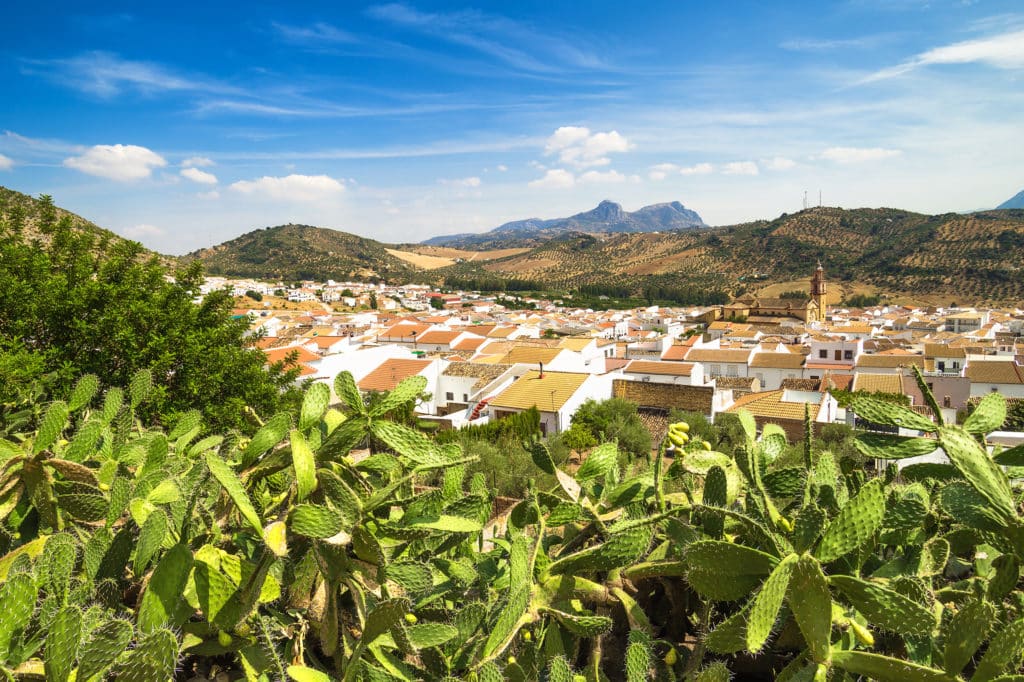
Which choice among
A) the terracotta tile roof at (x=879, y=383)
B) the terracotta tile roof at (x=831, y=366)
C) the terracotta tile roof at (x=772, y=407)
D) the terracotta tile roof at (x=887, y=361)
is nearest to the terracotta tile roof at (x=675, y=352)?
the terracotta tile roof at (x=831, y=366)

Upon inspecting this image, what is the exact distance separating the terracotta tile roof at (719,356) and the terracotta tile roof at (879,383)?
21.4 feet

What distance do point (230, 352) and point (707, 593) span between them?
35.7ft

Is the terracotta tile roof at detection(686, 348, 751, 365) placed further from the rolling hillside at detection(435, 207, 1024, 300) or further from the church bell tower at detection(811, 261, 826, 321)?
the rolling hillside at detection(435, 207, 1024, 300)

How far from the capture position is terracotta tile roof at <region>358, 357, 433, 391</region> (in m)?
22.3

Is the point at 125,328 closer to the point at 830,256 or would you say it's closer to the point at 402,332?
the point at 402,332

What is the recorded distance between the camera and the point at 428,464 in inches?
63.8

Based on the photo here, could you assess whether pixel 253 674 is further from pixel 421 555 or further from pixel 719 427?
pixel 719 427

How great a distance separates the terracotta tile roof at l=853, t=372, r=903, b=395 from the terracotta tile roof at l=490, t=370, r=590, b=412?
13.1 m

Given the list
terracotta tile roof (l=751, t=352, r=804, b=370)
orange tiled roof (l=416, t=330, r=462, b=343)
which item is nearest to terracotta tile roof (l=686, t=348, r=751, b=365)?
terracotta tile roof (l=751, t=352, r=804, b=370)

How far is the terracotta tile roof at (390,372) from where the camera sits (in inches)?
877

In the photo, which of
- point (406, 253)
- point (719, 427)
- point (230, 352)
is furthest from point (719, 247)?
point (230, 352)

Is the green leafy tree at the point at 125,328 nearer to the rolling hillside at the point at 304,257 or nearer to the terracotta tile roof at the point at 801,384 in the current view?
the terracotta tile roof at the point at 801,384

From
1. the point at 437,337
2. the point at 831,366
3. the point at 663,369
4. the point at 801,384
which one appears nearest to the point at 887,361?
the point at 831,366

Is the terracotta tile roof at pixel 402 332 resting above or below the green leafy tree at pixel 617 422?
above
